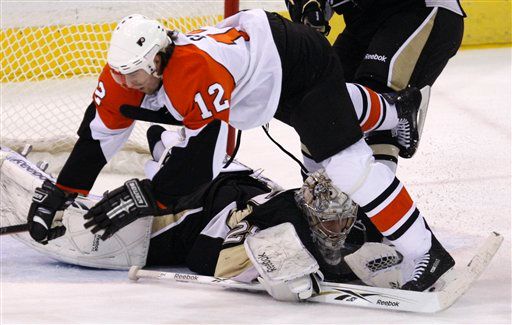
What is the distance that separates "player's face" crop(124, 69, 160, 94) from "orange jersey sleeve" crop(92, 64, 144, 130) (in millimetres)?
92

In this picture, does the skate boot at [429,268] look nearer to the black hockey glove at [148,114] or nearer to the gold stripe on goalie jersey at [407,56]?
the gold stripe on goalie jersey at [407,56]

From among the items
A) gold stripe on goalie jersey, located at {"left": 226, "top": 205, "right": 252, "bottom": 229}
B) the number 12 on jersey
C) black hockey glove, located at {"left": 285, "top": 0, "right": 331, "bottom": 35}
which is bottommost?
gold stripe on goalie jersey, located at {"left": 226, "top": 205, "right": 252, "bottom": 229}

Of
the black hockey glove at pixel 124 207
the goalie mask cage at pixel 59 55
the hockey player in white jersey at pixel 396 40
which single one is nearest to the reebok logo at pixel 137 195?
the black hockey glove at pixel 124 207

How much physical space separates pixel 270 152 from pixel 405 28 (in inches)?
61.1

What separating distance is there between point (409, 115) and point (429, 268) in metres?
0.64

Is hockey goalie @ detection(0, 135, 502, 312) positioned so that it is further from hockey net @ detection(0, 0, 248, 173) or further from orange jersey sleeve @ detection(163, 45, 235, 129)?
hockey net @ detection(0, 0, 248, 173)

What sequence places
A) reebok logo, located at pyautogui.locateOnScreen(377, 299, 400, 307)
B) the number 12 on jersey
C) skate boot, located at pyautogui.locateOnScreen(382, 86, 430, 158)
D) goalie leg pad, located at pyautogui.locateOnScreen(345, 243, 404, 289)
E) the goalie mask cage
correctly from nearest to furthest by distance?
the number 12 on jersey, reebok logo, located at pyautogui.locateOnScreen(377, 299, 400, 307), goalie leg pad, located at pyautogui.locateOnScreen(345, 243, 404, 289), skate boot, located at pyautogui.locateOnScreen(382, 86, 430, 158), the goalie mask cage

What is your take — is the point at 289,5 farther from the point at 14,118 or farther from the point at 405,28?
the point at 14,118

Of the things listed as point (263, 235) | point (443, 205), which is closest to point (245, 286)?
point (263, 235)

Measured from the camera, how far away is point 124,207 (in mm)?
2664

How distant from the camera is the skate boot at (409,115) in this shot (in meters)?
3.31

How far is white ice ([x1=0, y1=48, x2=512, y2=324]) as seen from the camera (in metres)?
2.71

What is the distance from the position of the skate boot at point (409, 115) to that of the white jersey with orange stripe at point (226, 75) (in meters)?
0.55

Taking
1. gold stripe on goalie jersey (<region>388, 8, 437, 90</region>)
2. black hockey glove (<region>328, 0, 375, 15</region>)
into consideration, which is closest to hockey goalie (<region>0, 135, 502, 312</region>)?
gold stripe on goalie jersey (<region>388, 8, 437, 90</region>)
